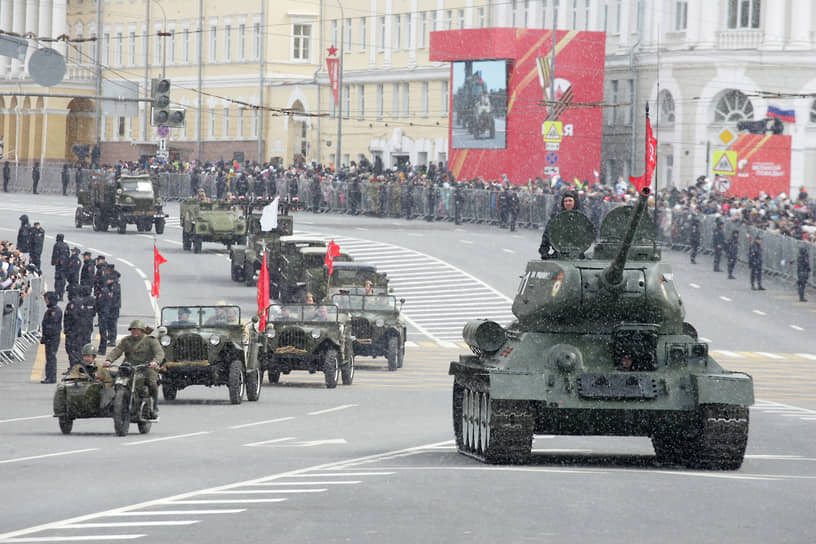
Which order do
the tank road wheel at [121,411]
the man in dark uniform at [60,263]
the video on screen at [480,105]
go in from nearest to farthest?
the tank road wheel at [121,411] < the man in dark uniform at [60,263] < the video on screen at [480,105]

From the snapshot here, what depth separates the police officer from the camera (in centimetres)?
3816

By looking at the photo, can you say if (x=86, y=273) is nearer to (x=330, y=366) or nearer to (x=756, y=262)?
(x=330, y=366)

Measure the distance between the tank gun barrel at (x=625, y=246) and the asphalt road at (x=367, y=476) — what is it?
189 centimetres

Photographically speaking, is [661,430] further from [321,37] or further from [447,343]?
[321,37]

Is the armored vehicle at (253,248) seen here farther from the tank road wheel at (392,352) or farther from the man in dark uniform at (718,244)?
the tank road wheel at (392,352)

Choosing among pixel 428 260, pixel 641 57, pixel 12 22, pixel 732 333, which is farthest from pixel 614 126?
pixel 12 22

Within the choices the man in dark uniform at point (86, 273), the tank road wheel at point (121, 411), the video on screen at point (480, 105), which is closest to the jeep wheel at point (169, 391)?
the tank road wheel at point (121, 411)

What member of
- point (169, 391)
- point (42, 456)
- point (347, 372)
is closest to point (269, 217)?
point (347, 372)

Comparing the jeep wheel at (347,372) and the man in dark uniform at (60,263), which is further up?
the man in dark uniform at (60,263)

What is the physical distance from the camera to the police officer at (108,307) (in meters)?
38.2

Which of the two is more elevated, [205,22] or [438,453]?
[205,22]

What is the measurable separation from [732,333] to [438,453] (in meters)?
24.9

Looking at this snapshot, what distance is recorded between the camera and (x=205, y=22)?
10612 cm

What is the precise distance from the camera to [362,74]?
A: 96.2 meters
